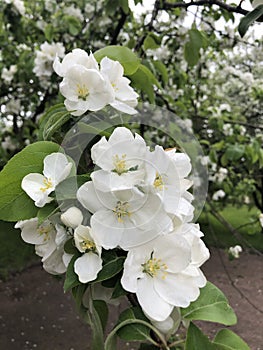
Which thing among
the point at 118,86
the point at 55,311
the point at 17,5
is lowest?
the point at 55,311

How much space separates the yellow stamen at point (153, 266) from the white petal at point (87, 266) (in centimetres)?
6

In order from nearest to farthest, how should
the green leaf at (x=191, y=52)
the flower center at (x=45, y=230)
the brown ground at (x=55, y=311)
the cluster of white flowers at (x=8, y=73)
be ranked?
1. the flower center at (x=45, y=230)
2. the green leaf at (x=191, y=52)
3. the cluster of white flowers at (x=8, y=73)
4. the brown ground at (x=55, y=311)

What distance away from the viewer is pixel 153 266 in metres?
0.67

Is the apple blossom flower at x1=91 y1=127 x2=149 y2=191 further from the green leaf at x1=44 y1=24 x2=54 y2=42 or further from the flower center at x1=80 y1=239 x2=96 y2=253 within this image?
the green leaf at x1=44 y1=24 x2=54 y2=42

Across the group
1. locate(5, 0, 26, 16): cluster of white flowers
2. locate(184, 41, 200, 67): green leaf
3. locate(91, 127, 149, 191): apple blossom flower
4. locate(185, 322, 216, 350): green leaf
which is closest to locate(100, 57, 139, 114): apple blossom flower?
locate(91, 127, 149, 191): apple blossom flower

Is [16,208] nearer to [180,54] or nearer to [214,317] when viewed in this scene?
[214,317]

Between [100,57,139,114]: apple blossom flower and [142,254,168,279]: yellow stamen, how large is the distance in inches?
10.6

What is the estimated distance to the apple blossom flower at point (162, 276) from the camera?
65cm

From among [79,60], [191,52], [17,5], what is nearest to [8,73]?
[17,5]

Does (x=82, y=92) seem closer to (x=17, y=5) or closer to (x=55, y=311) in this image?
(x=17, y=5)

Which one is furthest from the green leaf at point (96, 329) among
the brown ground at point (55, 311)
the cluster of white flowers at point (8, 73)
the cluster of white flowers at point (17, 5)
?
the cluster of white flowers at point (8, 73)

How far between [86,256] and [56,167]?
0.44 feet

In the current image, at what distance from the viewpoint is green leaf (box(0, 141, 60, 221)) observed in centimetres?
73

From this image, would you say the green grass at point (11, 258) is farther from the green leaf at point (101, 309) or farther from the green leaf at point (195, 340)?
the green leaf at point (195, 340)
